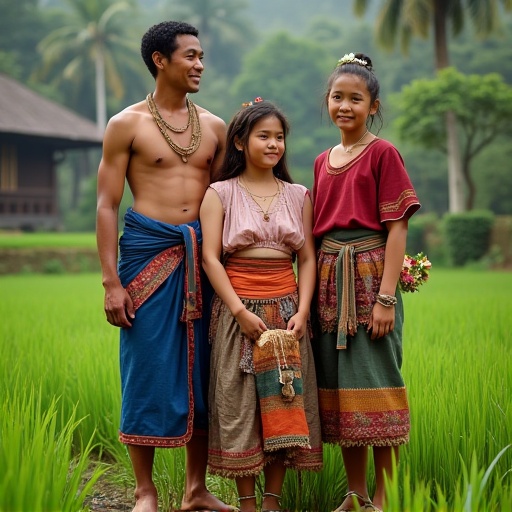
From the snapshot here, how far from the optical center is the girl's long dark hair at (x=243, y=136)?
2688 millimetres

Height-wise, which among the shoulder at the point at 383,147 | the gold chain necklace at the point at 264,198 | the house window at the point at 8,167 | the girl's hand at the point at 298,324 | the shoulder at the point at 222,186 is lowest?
the girl's hand at the point at 298,324

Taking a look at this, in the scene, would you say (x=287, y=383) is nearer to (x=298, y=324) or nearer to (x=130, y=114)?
(x=298, y=324)

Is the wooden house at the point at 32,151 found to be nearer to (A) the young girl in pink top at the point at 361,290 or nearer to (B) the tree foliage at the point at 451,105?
(B) the tree foliage at the point at 451,105

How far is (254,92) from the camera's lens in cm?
3331

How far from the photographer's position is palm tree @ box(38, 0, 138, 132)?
27.8 metres

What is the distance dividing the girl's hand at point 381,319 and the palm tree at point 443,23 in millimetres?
16350

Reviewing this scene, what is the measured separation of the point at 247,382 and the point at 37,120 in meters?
18.4

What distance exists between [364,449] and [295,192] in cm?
92

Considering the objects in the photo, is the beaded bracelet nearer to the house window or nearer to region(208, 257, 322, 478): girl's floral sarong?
region(208, 257, 322, 478): girl's floral sarong

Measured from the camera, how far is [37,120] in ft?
64.6

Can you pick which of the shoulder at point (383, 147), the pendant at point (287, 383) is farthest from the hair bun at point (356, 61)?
the pendant at point (287, 383)

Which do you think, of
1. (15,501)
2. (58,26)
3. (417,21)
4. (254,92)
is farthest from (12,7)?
(15,501)

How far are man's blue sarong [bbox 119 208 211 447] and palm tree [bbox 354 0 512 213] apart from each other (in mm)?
16411

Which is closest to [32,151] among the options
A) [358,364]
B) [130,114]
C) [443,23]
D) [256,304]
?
[443,23]
